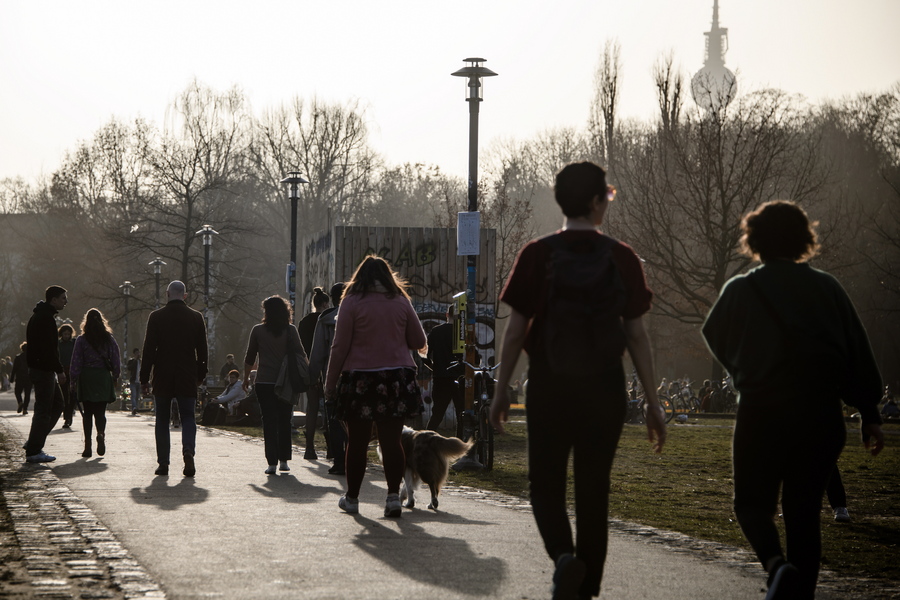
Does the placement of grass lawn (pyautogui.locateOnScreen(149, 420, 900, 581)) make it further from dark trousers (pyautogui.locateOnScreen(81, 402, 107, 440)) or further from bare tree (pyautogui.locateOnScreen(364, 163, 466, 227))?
bare tree (pyautogui.locateOnScreen(364, 163, 466, 227))

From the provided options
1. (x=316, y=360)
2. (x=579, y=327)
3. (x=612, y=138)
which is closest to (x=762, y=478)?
(x=579, y=327)

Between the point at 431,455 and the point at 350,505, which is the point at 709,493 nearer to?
the point at 431,455

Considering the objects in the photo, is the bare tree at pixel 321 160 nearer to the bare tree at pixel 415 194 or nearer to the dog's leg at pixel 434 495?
the bare tree at pixel 415 194

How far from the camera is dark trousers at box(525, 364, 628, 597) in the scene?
456 centimetres

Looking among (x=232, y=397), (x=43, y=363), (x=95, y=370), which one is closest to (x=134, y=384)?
(x=232, y=397)

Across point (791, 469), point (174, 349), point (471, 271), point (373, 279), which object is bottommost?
point (791, 469)

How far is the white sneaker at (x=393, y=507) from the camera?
8.52 metres

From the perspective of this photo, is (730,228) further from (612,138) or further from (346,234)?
(346,234)

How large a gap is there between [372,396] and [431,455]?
99 cm

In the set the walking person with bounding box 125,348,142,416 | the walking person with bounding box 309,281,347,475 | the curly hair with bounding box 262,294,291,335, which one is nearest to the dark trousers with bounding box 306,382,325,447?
the walking person with bounding box 309,281,347,475

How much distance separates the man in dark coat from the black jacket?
1.71m

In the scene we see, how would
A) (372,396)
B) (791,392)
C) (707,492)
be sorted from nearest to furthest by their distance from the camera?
1. (791,392)
2. (372,396)
3. (707,492)

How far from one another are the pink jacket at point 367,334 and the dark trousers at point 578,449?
12.2 ft

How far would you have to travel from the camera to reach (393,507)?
8.52m
